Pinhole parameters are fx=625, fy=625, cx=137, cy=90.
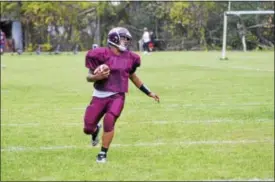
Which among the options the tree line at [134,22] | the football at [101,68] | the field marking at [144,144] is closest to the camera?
the football at [101,68]

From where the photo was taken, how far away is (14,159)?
798cm

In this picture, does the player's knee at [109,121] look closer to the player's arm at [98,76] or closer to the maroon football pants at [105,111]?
the maroon football pants at [105,111]

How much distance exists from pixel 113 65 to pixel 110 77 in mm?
156

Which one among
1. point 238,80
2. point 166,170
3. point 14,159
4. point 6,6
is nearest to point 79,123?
point 14,159

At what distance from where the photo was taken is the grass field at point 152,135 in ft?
23.9

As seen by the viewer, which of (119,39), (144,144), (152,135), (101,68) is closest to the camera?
(101,68)

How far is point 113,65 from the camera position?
776cm

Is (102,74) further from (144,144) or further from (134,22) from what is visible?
(134,22)

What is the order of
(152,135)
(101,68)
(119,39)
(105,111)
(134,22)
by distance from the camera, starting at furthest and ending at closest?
(134,22) < (152,135) < (105,111) < (119,39) < (101,68)

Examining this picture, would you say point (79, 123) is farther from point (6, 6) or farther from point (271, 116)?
point (6, 6)

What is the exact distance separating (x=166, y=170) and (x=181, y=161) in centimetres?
58

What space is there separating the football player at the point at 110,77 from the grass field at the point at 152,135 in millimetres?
496

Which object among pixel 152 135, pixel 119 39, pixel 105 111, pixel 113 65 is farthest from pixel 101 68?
pixel 152 135

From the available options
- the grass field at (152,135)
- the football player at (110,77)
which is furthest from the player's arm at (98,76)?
the grass field at (152,135)
